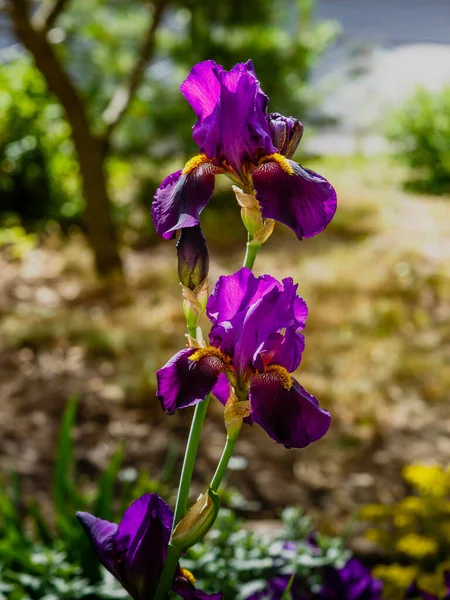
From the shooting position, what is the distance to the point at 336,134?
7871 millimetres

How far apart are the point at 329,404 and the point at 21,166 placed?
330 centimetres

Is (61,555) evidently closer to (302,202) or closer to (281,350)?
(281,350)

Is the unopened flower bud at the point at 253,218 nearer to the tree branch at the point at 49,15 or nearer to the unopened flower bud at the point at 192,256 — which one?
the unopened flower bud at the point at 192,256

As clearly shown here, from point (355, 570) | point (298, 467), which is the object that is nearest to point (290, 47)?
point (298, 467)

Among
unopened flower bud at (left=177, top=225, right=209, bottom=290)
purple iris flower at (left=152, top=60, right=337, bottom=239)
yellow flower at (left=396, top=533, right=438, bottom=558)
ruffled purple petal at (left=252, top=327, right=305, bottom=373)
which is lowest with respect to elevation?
yellow flower at (left=396, top=533, right=438, bottom=558)

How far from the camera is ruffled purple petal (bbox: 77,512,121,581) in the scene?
0.83 metres

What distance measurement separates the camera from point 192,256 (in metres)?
0.77

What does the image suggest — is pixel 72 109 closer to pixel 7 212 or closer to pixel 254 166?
pixel 7 212

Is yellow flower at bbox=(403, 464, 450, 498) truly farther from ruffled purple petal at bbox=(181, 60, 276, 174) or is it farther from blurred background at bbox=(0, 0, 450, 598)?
ruffled purple petal at bbox=(181, 60, 276, 174)

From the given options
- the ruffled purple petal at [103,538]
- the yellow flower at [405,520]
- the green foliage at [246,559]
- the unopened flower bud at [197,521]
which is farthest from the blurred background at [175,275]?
the unopened flower bud at [197,521]

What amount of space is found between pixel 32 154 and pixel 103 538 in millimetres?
4818

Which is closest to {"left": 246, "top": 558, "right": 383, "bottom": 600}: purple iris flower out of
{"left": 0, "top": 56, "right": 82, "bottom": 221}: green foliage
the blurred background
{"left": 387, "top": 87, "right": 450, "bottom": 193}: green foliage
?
the blurred background

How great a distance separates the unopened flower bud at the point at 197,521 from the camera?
74 cm

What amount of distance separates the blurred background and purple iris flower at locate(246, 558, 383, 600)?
0.33 m
